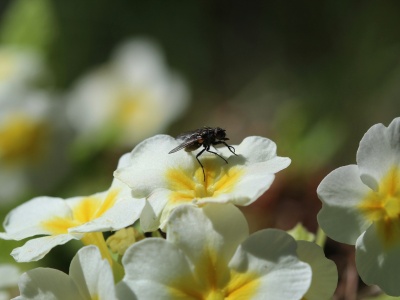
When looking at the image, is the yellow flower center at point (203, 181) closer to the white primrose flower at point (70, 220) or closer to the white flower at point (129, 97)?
the white primrose flower at point (70, 220)

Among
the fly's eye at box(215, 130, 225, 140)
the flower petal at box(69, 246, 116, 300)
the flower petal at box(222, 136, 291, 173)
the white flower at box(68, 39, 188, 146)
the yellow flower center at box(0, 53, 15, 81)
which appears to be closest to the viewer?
the flower petal at box(69, 246, 116, 300)

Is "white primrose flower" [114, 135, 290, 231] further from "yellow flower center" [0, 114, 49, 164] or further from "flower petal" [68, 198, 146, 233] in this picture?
"yellow flower center" [0, 114, 49, 164]

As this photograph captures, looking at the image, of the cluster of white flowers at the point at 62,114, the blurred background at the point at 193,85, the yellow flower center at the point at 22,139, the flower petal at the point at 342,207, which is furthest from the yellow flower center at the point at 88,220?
the yellow flower center at the point at 22,139

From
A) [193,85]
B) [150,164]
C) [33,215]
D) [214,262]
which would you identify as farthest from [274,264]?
[193,85]

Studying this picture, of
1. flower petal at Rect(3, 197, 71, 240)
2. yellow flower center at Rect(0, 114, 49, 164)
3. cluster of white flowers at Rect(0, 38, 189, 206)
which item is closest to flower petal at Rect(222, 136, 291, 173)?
flower petal at Rect(3, 197, 71, 240)

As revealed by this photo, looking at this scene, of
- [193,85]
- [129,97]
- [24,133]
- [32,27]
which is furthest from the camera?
[193,85]

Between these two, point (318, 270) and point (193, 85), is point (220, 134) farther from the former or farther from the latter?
point (193, 85)
